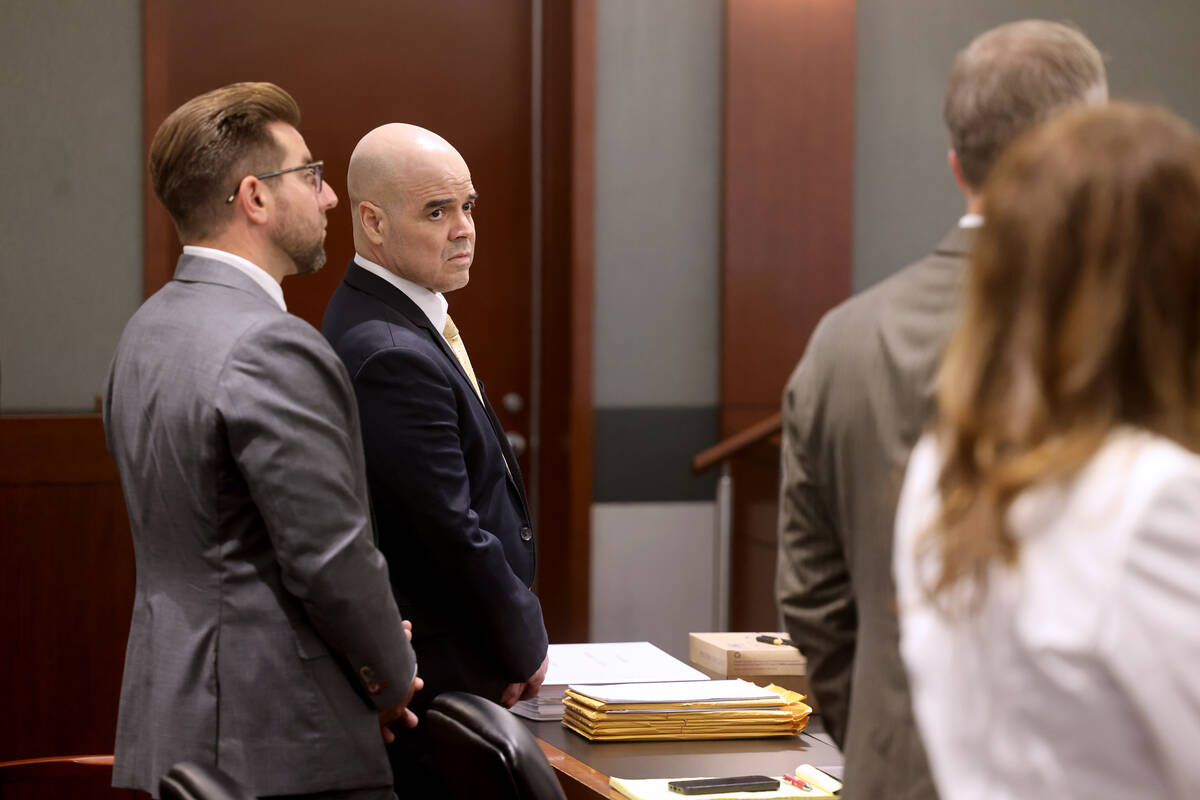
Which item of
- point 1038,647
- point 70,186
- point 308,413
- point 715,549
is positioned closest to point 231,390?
point 308,413

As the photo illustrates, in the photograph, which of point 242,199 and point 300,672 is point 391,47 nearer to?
point 242,199

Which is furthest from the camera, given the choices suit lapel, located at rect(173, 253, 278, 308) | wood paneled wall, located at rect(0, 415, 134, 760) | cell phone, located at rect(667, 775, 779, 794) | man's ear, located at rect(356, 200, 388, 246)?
wood paneled wall, located at rect(0, 415, 134, 760)

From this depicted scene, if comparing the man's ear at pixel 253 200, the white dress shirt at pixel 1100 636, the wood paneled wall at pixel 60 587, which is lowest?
the wood paneled wall at pixel 60 587

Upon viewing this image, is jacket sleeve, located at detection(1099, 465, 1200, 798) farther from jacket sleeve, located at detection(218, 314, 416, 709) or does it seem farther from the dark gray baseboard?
the dark gray baseboard

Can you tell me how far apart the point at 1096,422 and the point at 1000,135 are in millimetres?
549

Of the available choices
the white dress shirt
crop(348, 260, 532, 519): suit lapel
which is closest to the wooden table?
crop(348, 260, 532, 519): suit lapel

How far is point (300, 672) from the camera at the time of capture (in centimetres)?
192

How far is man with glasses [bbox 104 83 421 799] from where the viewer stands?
1.87 metres

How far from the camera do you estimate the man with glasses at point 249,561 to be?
1.87 metres

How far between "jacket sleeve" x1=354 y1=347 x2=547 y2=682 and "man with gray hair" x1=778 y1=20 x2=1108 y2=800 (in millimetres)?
868

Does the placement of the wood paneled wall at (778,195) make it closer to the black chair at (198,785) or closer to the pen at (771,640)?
the pen at (771,640)

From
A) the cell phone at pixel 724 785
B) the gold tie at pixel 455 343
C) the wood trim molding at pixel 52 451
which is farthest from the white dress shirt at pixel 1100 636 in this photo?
the wood trim molding at pixel 52 451

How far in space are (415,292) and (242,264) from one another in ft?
1.51

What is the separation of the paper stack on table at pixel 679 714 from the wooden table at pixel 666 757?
0.01m
